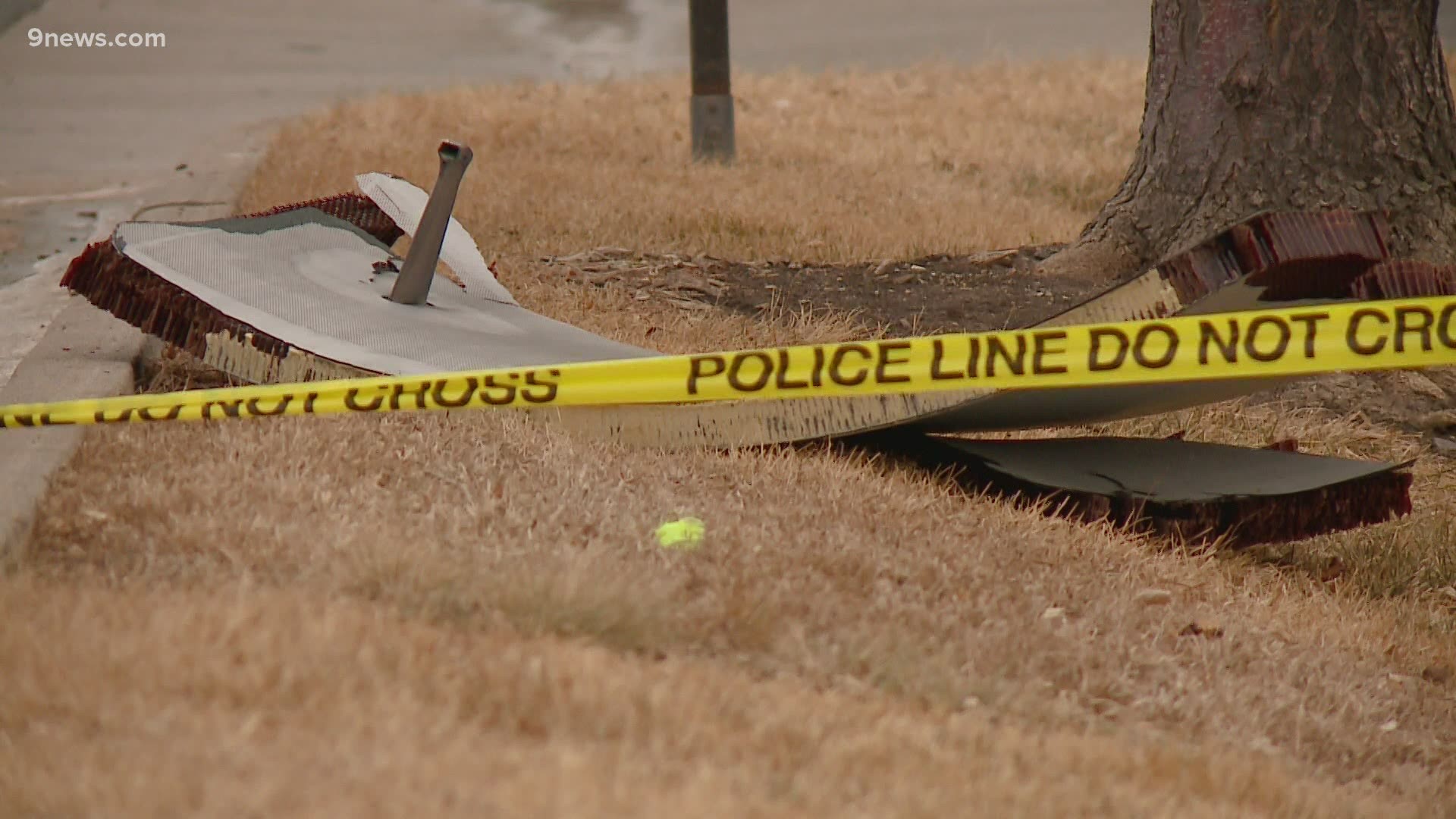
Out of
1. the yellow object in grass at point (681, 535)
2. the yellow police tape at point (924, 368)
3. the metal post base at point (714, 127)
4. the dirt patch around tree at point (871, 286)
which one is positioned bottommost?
the yellow object in grass at point (681, 535)

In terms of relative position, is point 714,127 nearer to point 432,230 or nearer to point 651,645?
point 432,230

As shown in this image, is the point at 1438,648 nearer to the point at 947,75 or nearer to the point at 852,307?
the point at 852,307

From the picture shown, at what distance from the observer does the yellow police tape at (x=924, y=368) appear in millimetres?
3354

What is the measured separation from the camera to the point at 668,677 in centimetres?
250

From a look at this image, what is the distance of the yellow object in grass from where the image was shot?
10.5 feet

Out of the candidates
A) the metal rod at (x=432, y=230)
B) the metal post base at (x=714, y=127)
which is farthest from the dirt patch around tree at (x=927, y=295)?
the metal post base at (x=714, y=127)

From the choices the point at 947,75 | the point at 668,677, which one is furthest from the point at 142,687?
the point at 947,75

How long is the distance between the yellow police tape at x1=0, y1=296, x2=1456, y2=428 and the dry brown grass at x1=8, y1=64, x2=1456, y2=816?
11 centimetres

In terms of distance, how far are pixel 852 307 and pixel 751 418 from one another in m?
1.98

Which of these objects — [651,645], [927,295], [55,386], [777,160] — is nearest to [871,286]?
[927,295]

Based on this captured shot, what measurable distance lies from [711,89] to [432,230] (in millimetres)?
4943

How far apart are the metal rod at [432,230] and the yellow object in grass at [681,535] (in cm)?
161

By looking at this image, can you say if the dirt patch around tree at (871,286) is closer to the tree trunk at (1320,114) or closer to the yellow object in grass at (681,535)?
the tree trunk at (1320,114)
